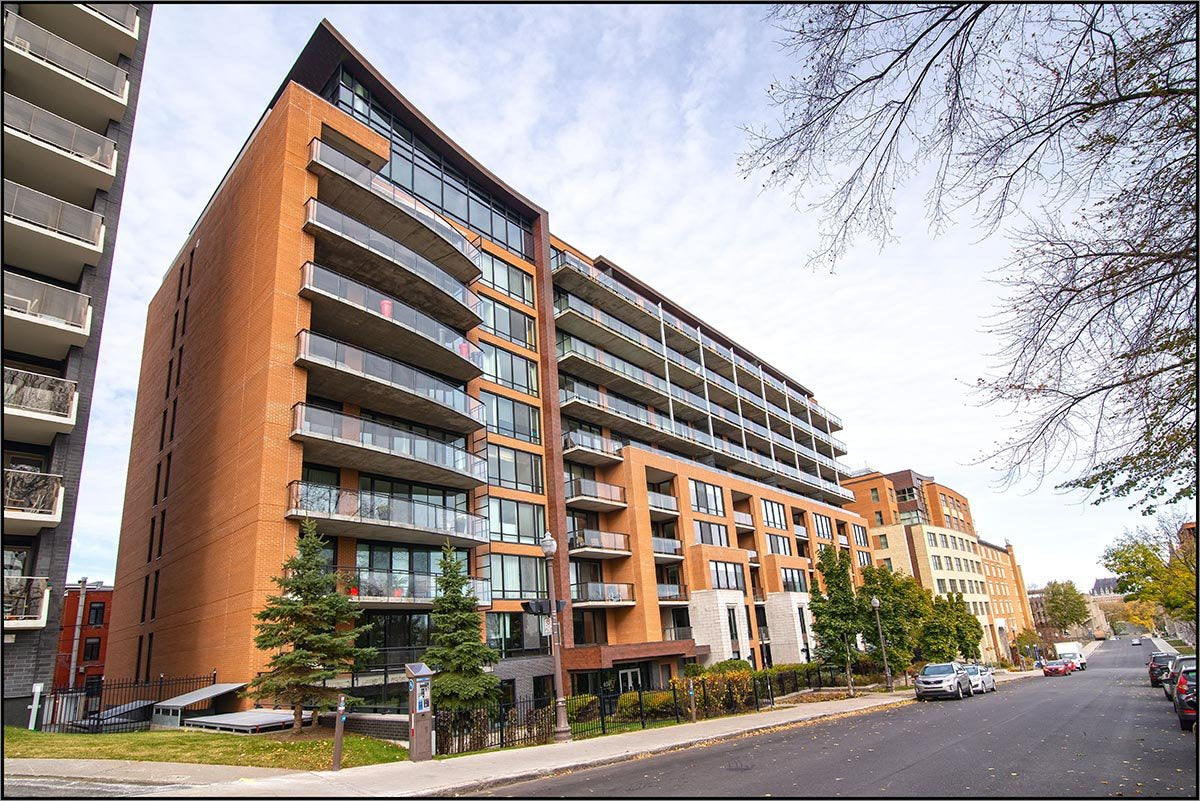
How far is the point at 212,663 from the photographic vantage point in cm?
2267

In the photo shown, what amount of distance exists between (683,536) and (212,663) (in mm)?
26388

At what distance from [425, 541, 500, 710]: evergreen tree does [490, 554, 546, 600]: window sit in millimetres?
10534

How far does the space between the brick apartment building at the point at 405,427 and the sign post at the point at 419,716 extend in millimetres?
8473

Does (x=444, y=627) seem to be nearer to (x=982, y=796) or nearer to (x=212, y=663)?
(x=212, y=663)

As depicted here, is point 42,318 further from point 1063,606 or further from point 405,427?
point 1063,606

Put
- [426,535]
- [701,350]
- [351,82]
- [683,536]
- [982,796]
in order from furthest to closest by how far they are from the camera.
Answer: [701,350] → [683,536] → [351,82] → [426,535] → [982,796]

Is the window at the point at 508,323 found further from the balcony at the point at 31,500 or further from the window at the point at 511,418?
the balcony at the point at 31,500

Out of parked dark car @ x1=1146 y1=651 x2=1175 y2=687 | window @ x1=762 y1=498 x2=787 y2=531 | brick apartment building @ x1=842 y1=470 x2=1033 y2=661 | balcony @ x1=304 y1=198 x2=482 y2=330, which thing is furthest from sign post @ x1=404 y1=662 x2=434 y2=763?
brick apartment building @ x1=842 y1=470 x2=1033 y2=661

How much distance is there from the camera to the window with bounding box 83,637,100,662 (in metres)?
57.1

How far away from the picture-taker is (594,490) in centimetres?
3747

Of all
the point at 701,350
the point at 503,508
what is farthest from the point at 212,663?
the point at 701,350

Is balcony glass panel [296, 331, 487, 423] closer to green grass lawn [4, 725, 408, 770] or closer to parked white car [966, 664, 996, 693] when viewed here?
green grass lawn [4, 725, 408, 770]

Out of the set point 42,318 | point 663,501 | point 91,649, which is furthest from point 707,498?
point 91,649

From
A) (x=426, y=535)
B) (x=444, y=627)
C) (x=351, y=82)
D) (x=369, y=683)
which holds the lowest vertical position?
(x=369, y=683)
